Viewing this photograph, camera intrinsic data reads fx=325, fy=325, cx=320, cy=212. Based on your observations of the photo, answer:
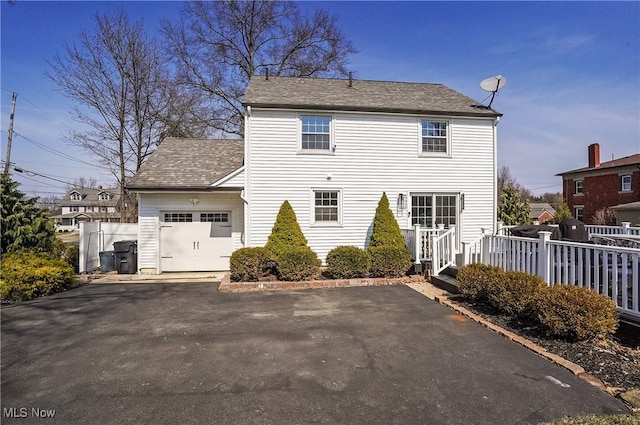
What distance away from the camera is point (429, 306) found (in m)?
6.53

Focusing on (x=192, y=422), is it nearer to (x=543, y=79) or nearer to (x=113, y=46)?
(x=543, y=79)

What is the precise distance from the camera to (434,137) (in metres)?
11.3

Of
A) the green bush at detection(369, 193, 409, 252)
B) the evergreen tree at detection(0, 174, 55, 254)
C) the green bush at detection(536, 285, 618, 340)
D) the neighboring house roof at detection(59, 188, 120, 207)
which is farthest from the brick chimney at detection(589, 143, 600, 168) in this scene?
the neighboring house roof at detection(59, 188, 120, 207)

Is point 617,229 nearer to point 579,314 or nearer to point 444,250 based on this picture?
point 444,250

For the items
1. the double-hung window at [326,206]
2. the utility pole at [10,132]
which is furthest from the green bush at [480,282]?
the utility pole at [10,132]

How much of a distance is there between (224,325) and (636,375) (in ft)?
17.7

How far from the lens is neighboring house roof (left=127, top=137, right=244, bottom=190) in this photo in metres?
10.5

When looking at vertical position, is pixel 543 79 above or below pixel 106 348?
above

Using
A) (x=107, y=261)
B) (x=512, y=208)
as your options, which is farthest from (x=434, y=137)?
(x=512, y=208)

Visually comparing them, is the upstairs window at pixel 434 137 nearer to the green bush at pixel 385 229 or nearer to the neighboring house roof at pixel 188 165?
the green bush at pixel 385 229

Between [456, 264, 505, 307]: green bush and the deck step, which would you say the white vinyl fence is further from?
[456, 264, 505, 307]: green bush

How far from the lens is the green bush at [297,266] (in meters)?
8.79

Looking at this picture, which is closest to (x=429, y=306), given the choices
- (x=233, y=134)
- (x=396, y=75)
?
(x=396, y=75)

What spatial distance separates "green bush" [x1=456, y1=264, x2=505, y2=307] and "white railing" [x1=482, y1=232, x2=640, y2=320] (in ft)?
2.25
